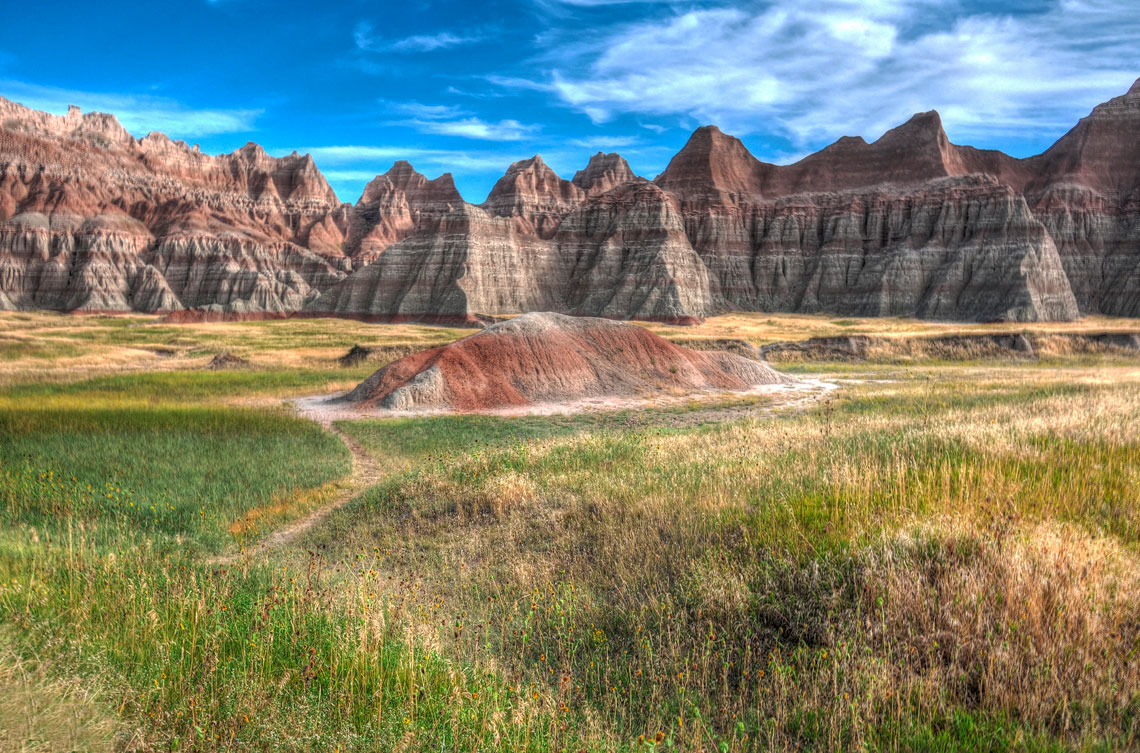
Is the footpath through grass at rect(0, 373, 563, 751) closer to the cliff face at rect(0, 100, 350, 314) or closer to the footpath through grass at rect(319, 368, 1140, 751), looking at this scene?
the footpath through grass at rect(319, 368, 1140, 751)

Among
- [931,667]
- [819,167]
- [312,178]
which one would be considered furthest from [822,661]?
[312,178]

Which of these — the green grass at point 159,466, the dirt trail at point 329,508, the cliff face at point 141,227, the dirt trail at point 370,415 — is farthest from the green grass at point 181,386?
the cliff face at point 141,227

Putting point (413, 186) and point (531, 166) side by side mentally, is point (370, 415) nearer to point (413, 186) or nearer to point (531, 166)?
point (531, 166)

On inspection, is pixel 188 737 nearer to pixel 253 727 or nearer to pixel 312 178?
pixel 253 727

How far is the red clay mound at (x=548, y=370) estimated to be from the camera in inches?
1013

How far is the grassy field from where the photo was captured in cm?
405

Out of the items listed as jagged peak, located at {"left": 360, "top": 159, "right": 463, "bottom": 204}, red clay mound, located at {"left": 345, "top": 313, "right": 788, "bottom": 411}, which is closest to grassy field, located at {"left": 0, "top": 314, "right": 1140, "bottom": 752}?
red clay mound, located at {"left": 345, "top": 313, "right": 788, "bottom": 411}

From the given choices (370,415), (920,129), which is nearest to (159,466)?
(370,415)

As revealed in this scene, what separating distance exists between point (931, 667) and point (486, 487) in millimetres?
7707

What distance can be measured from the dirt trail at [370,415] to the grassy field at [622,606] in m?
0.35

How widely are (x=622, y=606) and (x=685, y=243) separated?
10230 centimetres

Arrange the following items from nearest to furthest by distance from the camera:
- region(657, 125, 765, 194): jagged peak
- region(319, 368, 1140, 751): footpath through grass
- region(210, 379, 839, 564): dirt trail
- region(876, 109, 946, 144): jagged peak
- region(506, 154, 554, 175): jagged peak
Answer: region(319, 368, 1140, 751): footpath through grass
region(210, 379, 839, 564): dirt trail
region(876, 109, 946, 144): jagged peak
region(657, 125, 765, 194): jagged peak
region(506, 154, 554, 175): jagged peak

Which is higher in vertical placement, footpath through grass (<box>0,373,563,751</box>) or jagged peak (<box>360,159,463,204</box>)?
jagged peak (<box>360,159,463,204</box>)

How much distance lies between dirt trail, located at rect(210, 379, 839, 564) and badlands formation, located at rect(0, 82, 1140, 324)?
59.9 m
